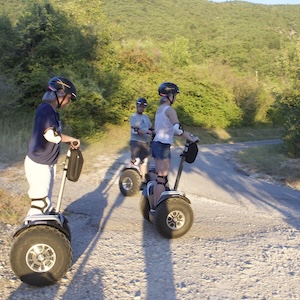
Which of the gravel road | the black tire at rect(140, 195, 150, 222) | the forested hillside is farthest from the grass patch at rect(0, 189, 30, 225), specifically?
the forested hillside

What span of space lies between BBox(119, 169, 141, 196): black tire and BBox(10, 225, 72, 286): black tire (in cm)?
403

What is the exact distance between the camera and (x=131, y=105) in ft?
67.7

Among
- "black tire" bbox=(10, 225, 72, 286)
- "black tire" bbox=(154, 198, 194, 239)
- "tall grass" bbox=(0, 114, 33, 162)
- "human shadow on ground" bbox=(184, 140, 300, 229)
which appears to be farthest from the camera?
"tall grass" bbox=(0, 114, 33, 162)

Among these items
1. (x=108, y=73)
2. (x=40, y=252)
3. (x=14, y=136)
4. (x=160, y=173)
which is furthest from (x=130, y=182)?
(x=108, y=73)

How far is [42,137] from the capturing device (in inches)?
147

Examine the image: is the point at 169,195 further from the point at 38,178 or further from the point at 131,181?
the point at 131,181

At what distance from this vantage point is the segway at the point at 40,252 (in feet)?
11.3

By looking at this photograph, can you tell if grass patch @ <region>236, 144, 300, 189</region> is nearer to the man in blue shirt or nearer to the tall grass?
the tall grass

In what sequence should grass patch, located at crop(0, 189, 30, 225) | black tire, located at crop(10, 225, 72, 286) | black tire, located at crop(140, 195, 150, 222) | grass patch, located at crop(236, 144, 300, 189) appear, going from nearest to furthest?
1. black tire, located at crop(10, 225, 72, 286)
2. grass patch, located at crop(0, 189, 30, 225)
3. black tire, located at crop(140, 195, 150, 222)
4. grass patch, located at crop(236, 144, 300, 189)

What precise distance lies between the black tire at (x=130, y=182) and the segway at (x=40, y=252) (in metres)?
3.98

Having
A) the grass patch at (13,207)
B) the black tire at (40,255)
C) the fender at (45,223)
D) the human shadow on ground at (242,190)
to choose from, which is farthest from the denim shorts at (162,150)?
the human shadow on ground at (242,190)

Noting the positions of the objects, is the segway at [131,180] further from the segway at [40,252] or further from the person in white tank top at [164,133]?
the segway at [40,252]

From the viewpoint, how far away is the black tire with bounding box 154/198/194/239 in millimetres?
4879

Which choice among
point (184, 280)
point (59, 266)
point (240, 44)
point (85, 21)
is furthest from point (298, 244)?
point (240, 44)
